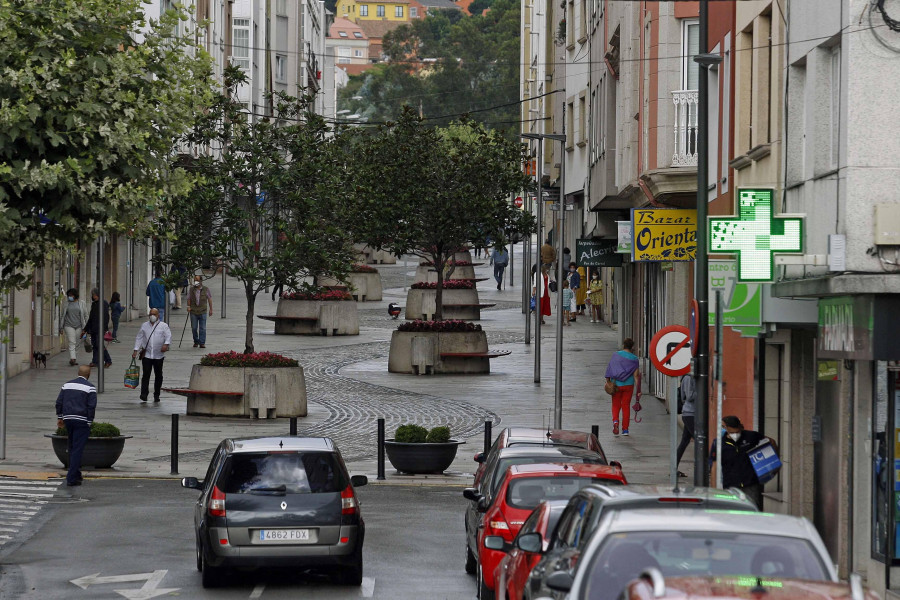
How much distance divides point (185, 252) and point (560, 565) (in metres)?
21.7

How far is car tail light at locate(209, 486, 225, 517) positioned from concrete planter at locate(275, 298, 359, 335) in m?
33.4

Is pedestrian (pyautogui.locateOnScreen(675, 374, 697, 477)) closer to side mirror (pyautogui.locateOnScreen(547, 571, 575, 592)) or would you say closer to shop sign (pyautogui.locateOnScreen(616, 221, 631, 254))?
shop sign (pyautogui.locateOnScreen(616, 221, 631, 254))

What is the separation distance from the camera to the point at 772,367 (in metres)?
19.6

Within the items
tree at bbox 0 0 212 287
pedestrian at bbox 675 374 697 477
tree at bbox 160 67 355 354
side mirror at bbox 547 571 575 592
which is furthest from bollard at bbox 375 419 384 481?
side mirror at bbox 547 571 575 592

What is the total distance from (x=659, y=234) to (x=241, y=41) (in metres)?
53.9

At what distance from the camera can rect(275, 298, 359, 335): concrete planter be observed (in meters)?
47.3

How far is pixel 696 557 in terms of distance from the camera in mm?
7836

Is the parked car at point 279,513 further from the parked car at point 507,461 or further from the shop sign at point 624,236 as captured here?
the shop sign at point 624,236

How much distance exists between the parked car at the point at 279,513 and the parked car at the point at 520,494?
1.28 meters

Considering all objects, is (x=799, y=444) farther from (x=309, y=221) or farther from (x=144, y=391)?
(x=144, y=391)

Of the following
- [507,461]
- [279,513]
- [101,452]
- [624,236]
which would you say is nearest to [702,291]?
[507,461]

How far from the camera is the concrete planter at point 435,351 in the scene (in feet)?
124

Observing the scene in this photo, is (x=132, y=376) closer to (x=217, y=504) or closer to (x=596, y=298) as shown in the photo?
(x=217, y=504)

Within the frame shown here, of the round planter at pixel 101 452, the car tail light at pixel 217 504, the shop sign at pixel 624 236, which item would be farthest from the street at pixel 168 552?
the shop sign at pixel 624 236
